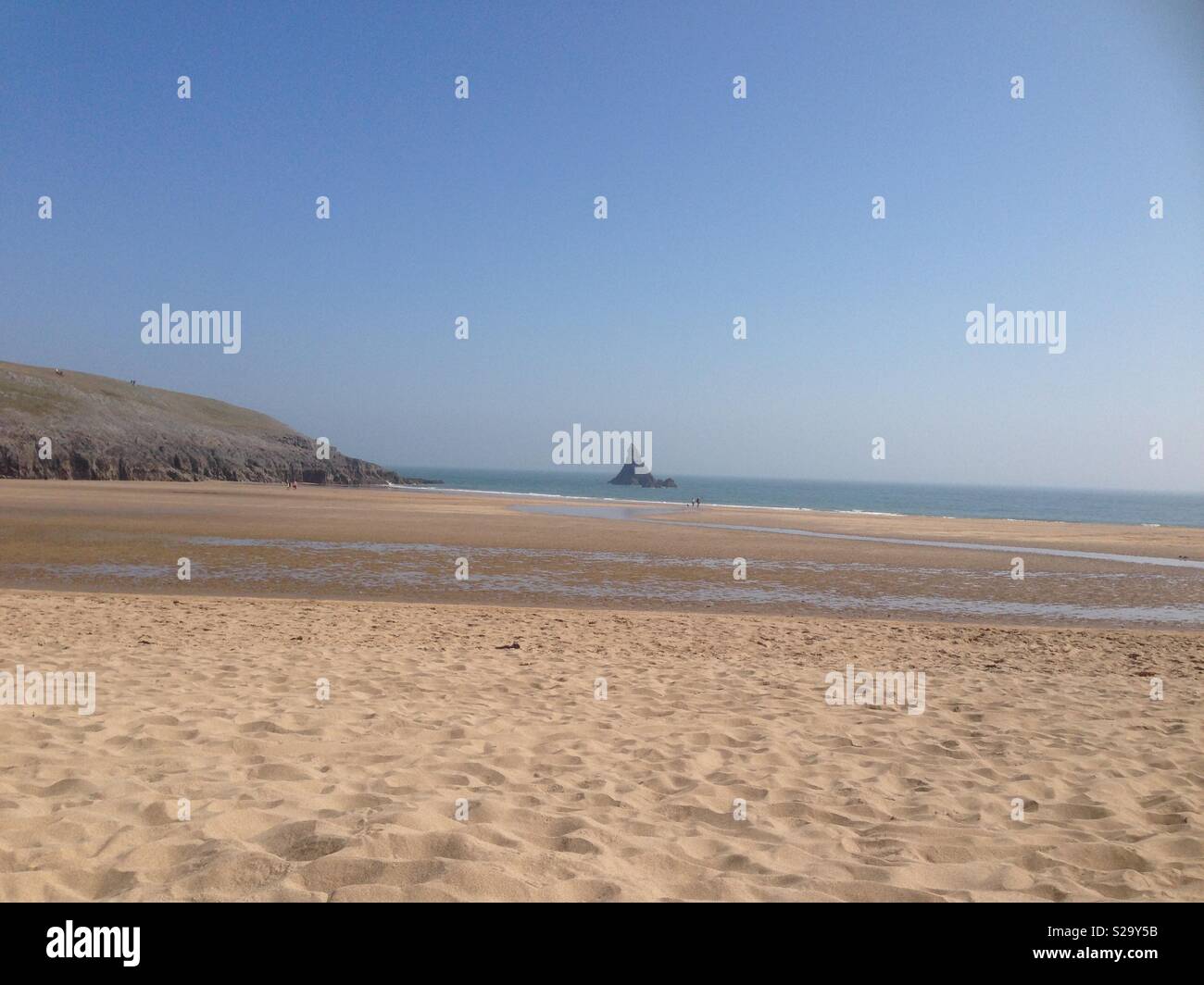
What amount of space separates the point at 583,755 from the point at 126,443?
313 ft

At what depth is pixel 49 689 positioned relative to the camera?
695cm

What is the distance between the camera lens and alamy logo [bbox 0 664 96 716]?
6492 millimetres

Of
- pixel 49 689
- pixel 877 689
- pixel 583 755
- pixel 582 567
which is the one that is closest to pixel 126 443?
pixel 582 567

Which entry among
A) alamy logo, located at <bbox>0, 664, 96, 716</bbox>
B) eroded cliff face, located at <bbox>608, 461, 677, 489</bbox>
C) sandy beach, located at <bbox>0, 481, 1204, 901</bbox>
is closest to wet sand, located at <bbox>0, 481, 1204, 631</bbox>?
sandy beach, located at <bbox>0, 481, 1204, 901</bbox>

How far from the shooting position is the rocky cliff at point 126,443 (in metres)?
75.8

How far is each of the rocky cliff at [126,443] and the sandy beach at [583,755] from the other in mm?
74369

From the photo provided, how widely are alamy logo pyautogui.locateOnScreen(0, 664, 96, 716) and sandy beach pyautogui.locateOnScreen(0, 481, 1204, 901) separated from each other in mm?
154

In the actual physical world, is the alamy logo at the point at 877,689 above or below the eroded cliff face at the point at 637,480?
below
